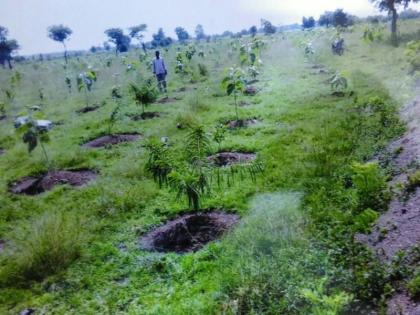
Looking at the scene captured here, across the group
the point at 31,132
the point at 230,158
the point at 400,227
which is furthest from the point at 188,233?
the point at 31,132

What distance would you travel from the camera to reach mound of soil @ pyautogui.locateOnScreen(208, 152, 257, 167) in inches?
323

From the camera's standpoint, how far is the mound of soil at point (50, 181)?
8438 millimetres

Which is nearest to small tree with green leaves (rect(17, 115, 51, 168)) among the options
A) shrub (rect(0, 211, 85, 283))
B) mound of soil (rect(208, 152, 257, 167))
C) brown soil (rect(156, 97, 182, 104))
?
shrub (rect(0, 211, 85, 283))

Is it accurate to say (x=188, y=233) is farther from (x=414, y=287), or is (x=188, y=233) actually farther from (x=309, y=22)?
(x=309, y=22)

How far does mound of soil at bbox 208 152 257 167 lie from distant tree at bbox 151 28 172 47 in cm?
7013

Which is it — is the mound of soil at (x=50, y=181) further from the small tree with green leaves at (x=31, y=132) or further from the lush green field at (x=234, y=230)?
the small tree with green leaves at (x=31, y=132)

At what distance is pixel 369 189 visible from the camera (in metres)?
5.41

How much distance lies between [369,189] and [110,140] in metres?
7.63

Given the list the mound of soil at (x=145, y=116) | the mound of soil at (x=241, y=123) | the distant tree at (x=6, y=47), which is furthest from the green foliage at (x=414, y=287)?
the distant tree at (x=6, y=47)

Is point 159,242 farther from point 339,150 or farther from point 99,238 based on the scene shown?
point 339,150

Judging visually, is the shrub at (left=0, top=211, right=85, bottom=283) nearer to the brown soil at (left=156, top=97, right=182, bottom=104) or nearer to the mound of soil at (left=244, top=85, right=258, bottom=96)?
the brown soil at (left=156, top=97, right=182, bottom=104)

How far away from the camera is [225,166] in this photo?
805 centimetres

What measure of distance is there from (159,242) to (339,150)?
396 cm

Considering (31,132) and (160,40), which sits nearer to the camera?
(31,132)
